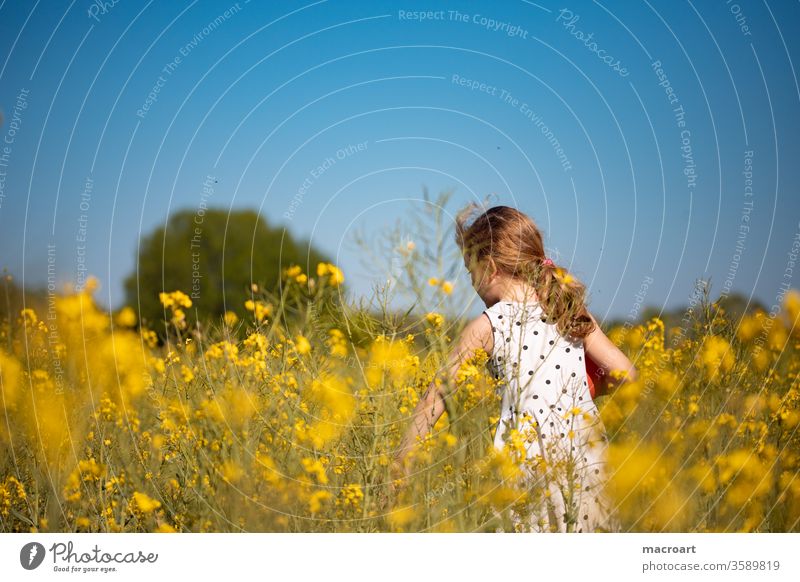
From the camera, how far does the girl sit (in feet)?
11.2

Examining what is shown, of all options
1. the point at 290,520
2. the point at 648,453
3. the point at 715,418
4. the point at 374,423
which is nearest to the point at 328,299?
the point at 374,423

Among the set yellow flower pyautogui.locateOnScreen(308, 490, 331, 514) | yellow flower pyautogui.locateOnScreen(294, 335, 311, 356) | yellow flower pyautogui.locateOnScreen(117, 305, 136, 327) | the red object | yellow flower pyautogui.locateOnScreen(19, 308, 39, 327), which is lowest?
yellow flower pyautogui.locateOnScreen(308, 490, 331, 514)

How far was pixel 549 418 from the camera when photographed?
3.68 meters

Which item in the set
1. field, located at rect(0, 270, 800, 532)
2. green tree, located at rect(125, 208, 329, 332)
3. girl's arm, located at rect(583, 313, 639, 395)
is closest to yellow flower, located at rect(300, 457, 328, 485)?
field, located at rect(0, 270, 800, 532)

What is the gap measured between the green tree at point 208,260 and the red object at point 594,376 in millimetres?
1629

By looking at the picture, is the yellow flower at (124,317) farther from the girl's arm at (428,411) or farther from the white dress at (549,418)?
the white dress at (549,418)

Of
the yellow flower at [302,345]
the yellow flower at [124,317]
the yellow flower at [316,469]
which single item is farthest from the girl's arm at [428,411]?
the yellow flower at [124,317]

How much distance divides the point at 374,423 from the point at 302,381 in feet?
1.83

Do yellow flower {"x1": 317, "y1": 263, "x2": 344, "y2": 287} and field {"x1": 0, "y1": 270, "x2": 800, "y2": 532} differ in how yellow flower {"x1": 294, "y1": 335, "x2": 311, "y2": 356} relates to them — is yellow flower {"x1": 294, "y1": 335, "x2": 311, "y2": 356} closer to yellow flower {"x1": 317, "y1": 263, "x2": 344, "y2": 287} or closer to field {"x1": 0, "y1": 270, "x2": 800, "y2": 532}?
field {"x1": 0, "y1": 270, "x2": 800, "y2": 532}

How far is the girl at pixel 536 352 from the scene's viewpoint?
3.43m

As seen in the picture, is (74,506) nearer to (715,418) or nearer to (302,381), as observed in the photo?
(302,381)

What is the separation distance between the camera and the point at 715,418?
3.74 metres

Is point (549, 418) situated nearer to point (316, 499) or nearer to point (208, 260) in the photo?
point (316, 499)

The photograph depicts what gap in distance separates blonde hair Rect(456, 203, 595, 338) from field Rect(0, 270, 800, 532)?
43 cm
